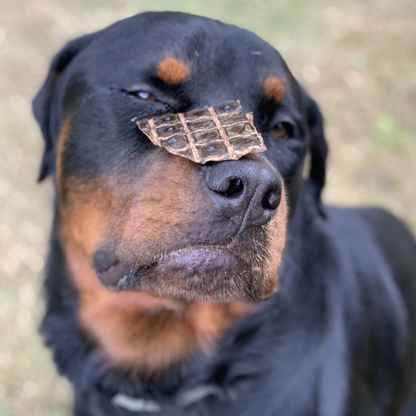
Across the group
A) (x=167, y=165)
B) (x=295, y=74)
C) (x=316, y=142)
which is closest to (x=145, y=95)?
(x=167, y=165)

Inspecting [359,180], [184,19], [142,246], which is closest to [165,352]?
[142,246]

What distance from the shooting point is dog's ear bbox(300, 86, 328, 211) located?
227 cm

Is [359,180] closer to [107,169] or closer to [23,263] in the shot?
[23,263]

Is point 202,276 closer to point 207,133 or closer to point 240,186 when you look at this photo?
point 240,186

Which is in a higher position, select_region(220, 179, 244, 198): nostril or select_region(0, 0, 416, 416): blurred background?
select_region(220, 179, 244, 198): nostril

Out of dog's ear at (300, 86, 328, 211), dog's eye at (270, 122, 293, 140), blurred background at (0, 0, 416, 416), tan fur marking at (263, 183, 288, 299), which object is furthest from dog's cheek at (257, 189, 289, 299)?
blurred background at (0, 0, 416, 416)

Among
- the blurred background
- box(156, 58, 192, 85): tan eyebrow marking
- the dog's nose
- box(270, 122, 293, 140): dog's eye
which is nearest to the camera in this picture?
the dog's nose

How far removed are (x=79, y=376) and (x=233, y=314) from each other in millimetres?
802

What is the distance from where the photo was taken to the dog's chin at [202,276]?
1.39 metres

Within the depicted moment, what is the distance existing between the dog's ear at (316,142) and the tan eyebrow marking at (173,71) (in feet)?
2.39

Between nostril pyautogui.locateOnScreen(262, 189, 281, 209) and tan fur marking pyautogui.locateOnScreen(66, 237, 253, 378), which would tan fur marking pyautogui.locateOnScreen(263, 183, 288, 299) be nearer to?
nostril pyautogui.locateOnScreen(262, 189, 281, 209)

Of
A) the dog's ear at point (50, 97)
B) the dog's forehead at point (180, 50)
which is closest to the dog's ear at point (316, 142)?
the dog's forehead at point (180, 50)

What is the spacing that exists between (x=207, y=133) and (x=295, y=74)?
464 centimetres

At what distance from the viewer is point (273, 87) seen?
182 cm
